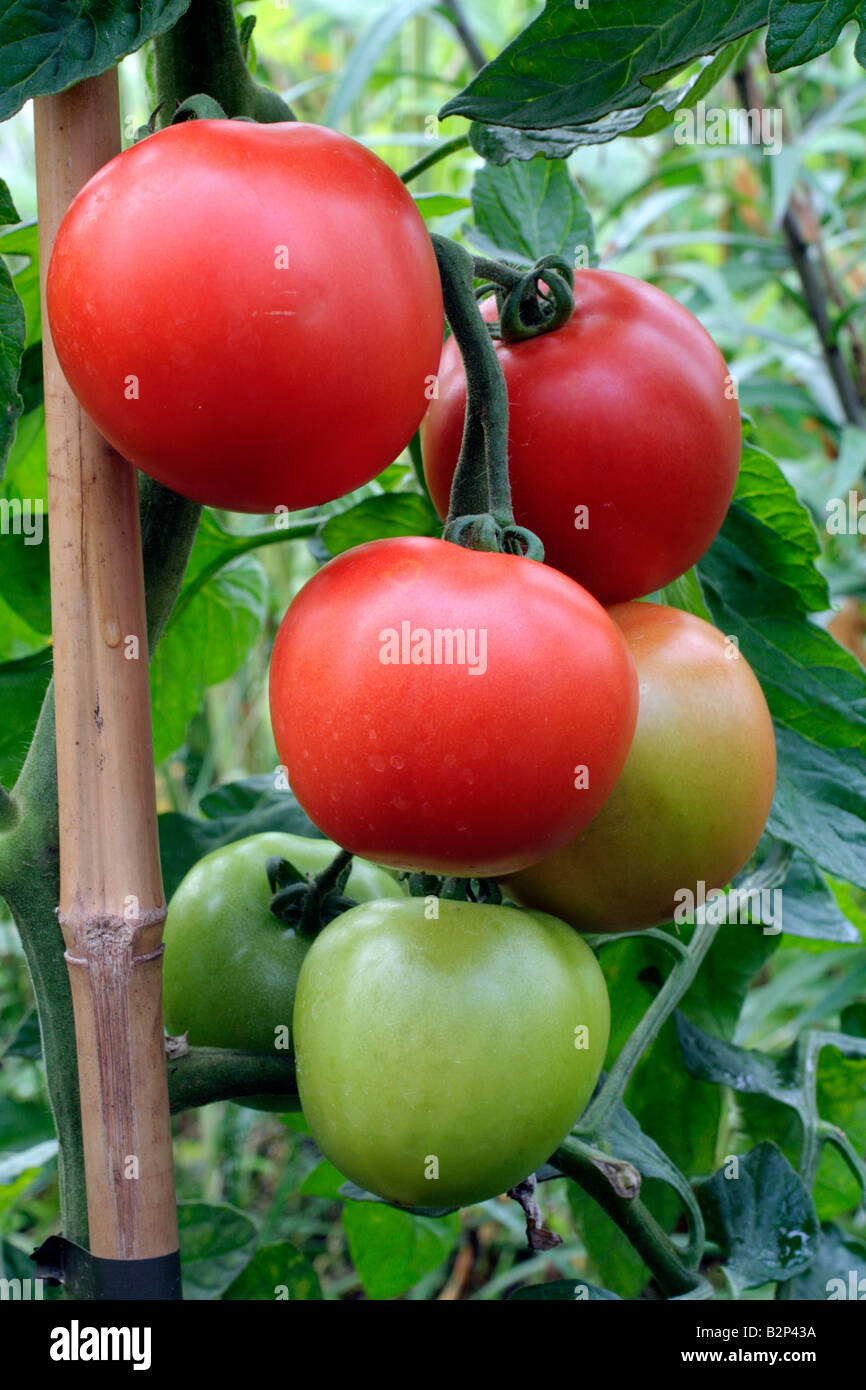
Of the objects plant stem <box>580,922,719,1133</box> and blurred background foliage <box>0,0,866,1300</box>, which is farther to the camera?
blurred background foliage <box>0,0,866,1300</box>

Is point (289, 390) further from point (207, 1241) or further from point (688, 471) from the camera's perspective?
point (207, 1241)

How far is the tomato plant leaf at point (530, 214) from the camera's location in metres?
0.64

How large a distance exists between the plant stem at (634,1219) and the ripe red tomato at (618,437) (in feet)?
0.78

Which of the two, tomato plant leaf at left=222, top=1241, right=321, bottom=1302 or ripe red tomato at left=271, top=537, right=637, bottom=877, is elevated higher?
ripe red tomato at left=271, top=537, right=637, bottom=877

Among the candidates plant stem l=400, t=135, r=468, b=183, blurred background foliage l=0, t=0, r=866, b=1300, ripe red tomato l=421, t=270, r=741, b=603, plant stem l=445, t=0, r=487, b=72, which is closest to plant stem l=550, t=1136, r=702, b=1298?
blurred background foliage l=0, t=0, r=866, b=1300

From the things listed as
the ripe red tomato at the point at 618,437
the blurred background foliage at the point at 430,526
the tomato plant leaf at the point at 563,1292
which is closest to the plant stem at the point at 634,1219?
the tomato plant leaf at the point at 563,1292

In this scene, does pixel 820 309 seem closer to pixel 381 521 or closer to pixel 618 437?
pixel 381 521

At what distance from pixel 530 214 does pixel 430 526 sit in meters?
0.19

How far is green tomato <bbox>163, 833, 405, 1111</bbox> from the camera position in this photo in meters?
0.50

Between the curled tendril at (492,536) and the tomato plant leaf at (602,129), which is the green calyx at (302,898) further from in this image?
the tomato plant leaf at (602,129)

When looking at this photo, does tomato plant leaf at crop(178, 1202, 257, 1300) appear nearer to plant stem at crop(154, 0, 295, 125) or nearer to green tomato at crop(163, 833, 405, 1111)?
green tomato at crop(163, 833, 405, 1111)

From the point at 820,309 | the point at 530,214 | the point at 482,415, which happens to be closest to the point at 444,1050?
the point at 482,415
